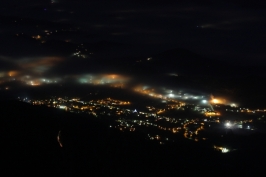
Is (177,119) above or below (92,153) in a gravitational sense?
above

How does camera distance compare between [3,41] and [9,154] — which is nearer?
[9,154]

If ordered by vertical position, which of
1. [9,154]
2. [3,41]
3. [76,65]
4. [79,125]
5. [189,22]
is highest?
[189,22]

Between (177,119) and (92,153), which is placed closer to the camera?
(92,153)

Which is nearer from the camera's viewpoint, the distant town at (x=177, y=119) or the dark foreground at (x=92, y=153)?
the dark foreground at (x=92, y=153)

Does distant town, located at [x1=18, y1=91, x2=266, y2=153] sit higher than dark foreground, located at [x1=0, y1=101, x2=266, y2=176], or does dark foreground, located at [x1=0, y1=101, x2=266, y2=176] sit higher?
distant town, located at [x1=18, y1=91, x2=266, y2=153]

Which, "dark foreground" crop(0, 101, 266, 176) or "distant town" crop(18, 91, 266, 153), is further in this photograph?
"distant town" crop(18, 91, 266, 153)

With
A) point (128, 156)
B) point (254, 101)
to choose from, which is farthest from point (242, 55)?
point (128, 156)

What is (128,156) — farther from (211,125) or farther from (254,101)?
(254,101)

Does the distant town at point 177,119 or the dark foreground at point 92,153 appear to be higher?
the distant town at point 177,119
